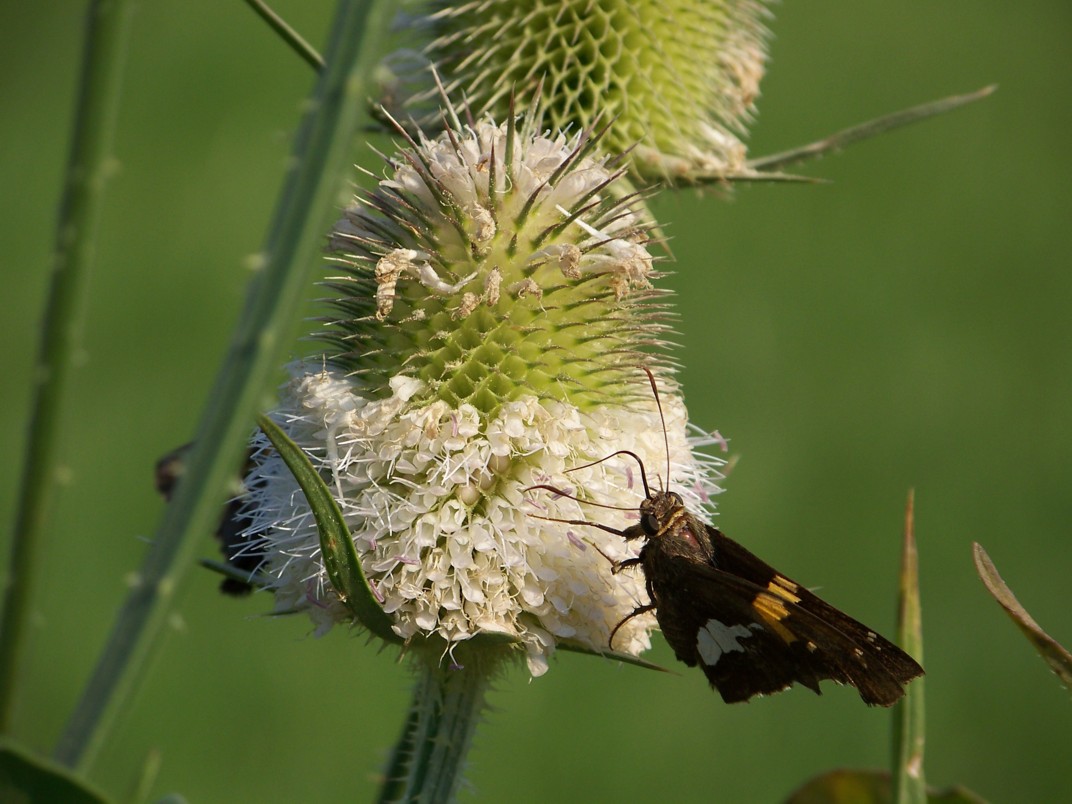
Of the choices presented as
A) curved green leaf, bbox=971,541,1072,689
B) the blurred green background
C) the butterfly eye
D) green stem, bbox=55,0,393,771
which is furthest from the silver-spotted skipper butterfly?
the blurred green background

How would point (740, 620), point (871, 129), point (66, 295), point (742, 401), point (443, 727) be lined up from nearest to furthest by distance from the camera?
1. point (66, 295)
2. point (443, 727)
3. point (740, 620)
4. point (871, 129)
5. point (742, 401)

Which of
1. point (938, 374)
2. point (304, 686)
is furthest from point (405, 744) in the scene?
point (938, 374)

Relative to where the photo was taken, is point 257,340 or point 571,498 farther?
point 571,498

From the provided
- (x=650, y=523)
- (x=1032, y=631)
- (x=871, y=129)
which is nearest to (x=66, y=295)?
(x=650, y=523)

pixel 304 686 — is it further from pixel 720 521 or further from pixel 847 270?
pixel 847 270

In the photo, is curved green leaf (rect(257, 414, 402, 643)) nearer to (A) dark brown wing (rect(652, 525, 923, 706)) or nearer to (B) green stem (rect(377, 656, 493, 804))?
(B) green stem (rect(377, 656, 493, 804))

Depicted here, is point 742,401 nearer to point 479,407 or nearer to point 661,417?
point 661,417

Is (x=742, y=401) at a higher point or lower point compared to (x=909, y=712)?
higher

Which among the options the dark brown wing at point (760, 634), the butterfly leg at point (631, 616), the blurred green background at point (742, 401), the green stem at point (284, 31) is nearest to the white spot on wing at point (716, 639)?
the dark brown wing at point (760, 634)
